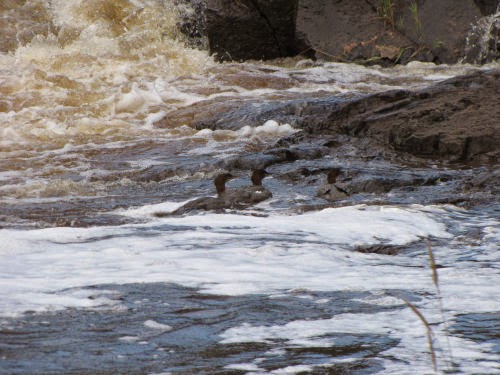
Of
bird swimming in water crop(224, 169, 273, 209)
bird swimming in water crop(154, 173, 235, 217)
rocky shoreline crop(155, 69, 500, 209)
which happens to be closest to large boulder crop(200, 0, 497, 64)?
rocky shoreline crop(155, 69, 500, 209)

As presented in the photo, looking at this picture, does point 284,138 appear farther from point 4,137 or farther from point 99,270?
point 99,270

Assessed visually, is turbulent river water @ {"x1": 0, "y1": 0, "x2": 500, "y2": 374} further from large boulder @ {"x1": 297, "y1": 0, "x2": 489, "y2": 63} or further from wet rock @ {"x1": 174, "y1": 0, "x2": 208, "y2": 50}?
wet rock @ {"x1": 174, "y1": 0, "x2": 208, "y2": 50}

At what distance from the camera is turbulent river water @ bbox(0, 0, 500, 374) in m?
2.52

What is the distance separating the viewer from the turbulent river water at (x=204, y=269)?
2.52 m

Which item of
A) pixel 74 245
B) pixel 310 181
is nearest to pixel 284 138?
pixel 310 181

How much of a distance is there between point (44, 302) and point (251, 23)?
11.7 meters

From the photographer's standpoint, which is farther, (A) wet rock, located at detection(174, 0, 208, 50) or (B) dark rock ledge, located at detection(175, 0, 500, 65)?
(A) wet rock, located at detection(174, 0, 208, 50)

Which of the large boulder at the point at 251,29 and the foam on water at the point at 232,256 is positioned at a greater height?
the large boulder at the point at 251,29

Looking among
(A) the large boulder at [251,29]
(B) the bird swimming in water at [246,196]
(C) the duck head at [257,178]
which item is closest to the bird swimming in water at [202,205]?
(B) the bird swimming in water at [246,196]

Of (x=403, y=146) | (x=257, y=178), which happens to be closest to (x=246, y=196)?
(x=257, y=178)

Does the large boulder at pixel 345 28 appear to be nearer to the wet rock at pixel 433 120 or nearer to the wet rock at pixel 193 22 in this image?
the wet rock at pixel 193 22

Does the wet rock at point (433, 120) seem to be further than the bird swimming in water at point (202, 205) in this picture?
Yes

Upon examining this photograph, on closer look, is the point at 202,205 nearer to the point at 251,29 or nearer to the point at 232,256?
the point at 232,256

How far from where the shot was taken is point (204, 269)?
3.76 meters
